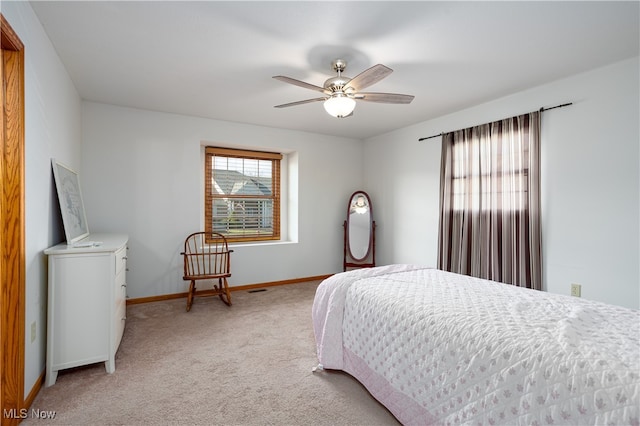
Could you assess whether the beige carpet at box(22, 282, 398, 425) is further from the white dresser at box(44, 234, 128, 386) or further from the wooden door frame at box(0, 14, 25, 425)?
the wooden door frame at box(0, 14, 25, 425)

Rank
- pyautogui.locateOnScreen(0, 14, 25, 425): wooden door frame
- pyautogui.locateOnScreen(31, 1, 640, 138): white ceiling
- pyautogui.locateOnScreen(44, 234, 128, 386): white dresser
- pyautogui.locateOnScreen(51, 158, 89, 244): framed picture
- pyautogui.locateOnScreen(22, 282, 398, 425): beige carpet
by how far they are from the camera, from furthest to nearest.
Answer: pyautogui.locateOnScreen(51, 158, 89, 244): framed picture, pyautogui.locateOnScreen(44, 234, 128, 386): white dresser, pyautogui.locateOnScreen(31, 1, 640, 138): white ceiling, pyautogui.locateOnScreen(22, 282, 398, 425): beige carpet, pyautogui.locateOnScreen(0, 14, 25, 425): wooden door frame

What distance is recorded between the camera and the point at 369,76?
7.14 ft

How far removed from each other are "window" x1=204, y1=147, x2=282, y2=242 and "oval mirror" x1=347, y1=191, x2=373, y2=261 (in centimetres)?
123

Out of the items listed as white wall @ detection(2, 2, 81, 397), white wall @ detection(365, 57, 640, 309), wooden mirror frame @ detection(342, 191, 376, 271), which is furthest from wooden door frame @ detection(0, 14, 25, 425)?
white wall @ detection(365, 57, 640, 309)

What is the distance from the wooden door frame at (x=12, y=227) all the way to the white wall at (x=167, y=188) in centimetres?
207

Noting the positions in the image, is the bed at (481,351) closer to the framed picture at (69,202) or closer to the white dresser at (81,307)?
the white dresser at (81,307)

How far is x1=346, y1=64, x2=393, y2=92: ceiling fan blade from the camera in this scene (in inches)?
81.0

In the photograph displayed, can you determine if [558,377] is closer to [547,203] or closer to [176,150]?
[547,203]

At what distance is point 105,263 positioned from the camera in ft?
7.13

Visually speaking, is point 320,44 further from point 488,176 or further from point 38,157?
point 488,176

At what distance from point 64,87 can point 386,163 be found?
13.4 ft

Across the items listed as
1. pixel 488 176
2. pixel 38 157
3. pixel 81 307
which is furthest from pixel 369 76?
pixel 81 307

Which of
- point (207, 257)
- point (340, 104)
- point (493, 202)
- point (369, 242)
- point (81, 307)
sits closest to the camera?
point (81, 307)

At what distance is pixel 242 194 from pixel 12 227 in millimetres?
3199
